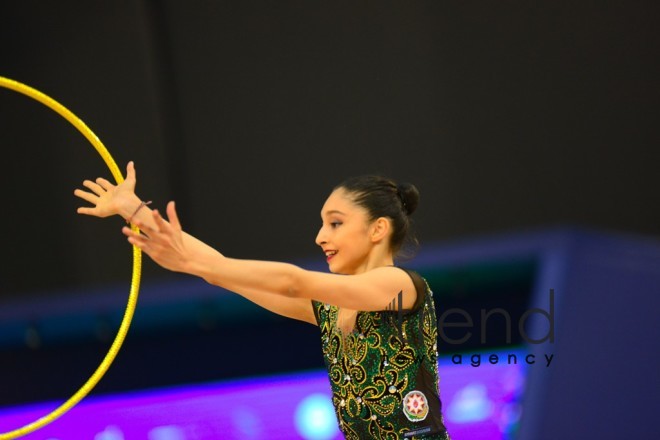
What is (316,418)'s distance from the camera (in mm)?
3189

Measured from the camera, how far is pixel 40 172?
4.47 meters

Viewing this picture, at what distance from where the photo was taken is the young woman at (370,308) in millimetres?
2074

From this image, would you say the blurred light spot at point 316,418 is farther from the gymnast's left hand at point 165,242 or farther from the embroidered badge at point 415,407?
the gymnast's left hand at point 165,242

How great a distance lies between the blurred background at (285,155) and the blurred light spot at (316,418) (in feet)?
0.05

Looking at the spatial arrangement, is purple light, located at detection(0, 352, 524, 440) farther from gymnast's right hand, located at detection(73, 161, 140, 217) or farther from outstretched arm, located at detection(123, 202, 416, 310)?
gymnast's right hand, located at detection(73, 161, 140, 217)

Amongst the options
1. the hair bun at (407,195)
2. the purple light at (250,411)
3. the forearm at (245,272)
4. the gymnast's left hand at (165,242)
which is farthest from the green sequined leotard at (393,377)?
the purple light at (250,411)

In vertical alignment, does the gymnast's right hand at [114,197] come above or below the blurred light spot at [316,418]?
above

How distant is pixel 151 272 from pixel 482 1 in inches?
77.8

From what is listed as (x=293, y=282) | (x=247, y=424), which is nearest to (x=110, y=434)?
(x=247, y=424)

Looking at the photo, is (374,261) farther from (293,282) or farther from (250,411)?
(250,411)

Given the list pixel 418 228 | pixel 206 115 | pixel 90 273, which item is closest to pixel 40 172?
pixel 90 273

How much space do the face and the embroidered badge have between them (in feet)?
1.13

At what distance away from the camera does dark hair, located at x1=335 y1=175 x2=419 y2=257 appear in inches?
90.4

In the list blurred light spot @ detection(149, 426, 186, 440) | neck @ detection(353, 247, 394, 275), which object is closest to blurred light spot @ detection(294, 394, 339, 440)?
blurred light spot @ detection(149, 426, 186, 440)
